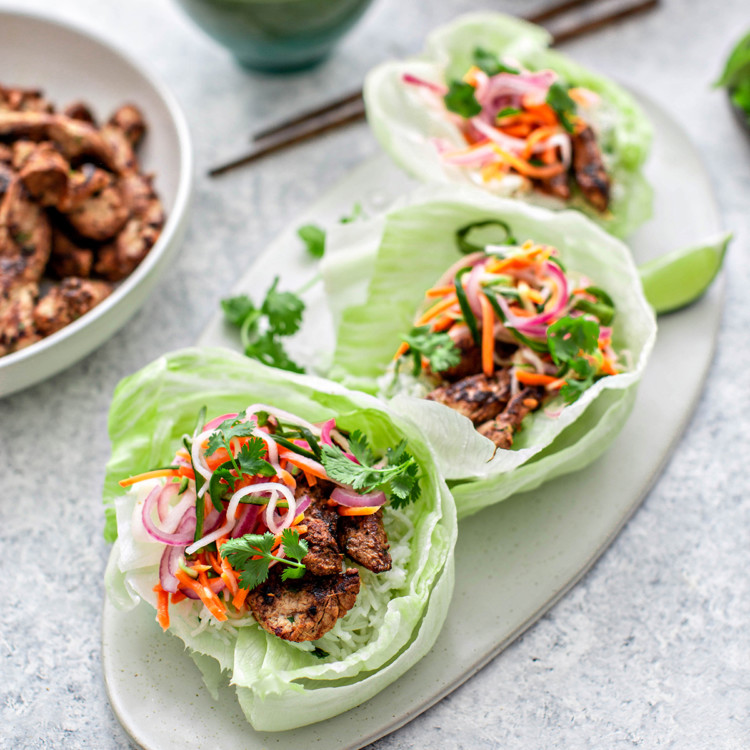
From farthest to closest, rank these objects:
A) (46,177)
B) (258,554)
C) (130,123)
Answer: (130,123)
(46,177)
(258,554)

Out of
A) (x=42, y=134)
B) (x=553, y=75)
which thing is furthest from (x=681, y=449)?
(x=42, y=134)

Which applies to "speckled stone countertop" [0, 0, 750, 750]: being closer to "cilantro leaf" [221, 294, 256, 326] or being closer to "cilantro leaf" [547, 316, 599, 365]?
"cilantro leaf" [221, 294, 256, 326]

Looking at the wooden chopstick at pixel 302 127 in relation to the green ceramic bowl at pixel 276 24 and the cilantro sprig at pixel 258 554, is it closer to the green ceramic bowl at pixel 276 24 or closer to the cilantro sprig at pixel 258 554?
the green ceramic bowl at pixel 276 24

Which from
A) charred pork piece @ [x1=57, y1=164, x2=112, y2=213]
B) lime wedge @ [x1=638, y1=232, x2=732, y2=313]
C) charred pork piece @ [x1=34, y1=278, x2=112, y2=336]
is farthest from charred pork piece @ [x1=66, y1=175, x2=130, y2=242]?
lime wedge @ [x1=638, y1=232, x2=732, y2=313]

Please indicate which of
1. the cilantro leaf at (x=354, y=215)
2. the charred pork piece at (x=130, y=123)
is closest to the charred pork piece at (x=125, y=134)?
the charred pork piece at (x=130, y=123)

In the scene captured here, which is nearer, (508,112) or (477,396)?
(477,396)

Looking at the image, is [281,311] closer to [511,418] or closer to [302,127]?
[511,418]

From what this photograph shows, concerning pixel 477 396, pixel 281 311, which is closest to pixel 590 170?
pixel 477 396
